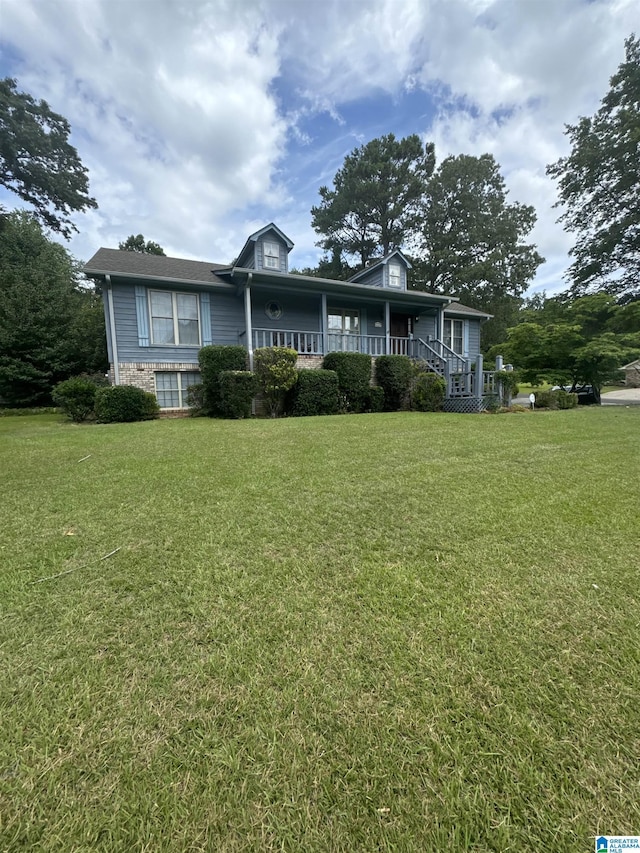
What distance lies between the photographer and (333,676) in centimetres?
149

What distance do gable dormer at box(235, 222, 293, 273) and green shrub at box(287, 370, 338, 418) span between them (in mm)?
5399

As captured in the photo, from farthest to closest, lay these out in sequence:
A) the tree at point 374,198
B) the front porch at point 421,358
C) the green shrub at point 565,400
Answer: the tree at point 374,198, the green shrub at point 565,400, the front porch at point 421,358

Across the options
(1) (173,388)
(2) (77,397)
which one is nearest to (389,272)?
(1) (173,388)

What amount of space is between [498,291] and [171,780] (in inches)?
1197

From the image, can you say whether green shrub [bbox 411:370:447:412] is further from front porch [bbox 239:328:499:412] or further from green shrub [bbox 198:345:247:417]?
green shrub [bbox 198:345:247:417]

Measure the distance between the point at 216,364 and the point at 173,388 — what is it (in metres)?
1.97

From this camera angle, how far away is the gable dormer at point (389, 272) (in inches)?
607

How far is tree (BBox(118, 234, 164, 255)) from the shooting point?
30594 millimetres

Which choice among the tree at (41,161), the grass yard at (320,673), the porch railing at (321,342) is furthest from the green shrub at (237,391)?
the tree at (41,161)

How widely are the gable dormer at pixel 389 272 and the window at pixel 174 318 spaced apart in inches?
299

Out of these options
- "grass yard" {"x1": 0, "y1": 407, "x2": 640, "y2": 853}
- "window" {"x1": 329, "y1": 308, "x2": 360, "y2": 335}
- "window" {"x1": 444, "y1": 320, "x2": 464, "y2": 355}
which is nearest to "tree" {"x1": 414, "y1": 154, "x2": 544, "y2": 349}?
"window" {"x1": 444, "y1": 320, "x2": 464, "y2": 355}

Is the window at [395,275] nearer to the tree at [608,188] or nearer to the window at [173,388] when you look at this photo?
the window at [173,388]

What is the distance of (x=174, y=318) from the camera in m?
11.5

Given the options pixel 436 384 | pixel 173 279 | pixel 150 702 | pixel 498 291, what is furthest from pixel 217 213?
pixel 150 702
